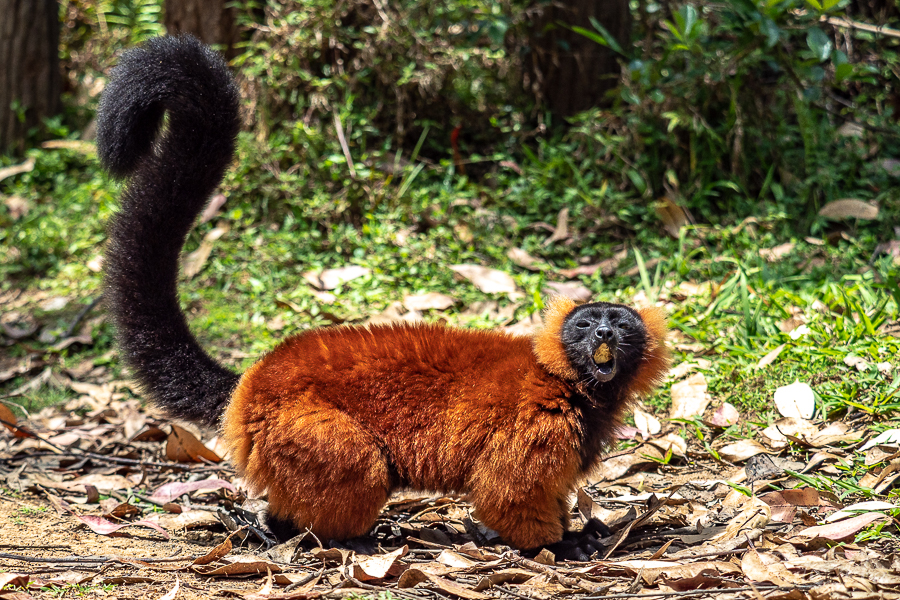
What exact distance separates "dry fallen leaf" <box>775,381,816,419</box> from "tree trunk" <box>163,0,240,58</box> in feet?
18.1

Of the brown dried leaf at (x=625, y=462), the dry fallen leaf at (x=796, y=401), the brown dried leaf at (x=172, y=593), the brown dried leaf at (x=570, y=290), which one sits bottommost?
the brown dried leaf at (x=625, y=462)

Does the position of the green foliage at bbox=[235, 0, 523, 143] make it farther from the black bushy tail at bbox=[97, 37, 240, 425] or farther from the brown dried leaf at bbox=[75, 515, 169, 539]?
the brown dried leaf at bbox=[75, 515, 169, 539]

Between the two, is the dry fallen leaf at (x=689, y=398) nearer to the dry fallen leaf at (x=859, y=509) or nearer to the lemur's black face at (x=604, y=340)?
the lemur's black face at (x=604, y=340)

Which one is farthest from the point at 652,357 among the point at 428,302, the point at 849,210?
the point at 849,210

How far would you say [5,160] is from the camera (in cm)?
818

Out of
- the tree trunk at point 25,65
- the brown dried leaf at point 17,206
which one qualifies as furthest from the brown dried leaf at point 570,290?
the tree trunk at point 25,65

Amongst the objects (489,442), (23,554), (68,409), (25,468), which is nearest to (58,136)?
(68,409)

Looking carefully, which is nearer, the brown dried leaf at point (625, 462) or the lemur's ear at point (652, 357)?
the lemur's ear at point (652, 357)

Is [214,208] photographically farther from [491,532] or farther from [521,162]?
[491,532]

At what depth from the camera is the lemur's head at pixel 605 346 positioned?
336 centimetres

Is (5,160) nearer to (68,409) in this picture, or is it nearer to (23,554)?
(68,409)

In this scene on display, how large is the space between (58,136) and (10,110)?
49 cm

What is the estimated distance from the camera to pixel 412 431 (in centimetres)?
337

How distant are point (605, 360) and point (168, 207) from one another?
1.97m
